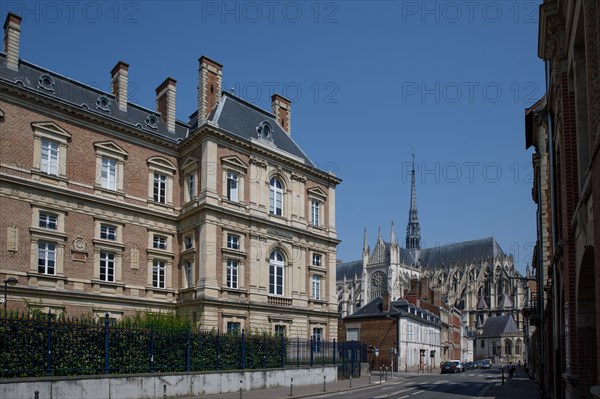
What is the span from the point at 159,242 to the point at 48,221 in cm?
726

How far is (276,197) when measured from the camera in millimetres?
40781

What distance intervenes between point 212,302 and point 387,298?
2724cm

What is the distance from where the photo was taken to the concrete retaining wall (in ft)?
62.9

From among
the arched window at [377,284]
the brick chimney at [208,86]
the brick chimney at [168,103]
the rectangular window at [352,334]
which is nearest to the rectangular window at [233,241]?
the brick chimney at [208,86]

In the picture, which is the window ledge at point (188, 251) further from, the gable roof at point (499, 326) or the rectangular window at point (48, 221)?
the gable roof at point (499, 326)

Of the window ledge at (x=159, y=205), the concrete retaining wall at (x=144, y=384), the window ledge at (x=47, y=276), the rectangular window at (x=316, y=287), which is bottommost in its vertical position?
the concrete retaining wall at (x=144, y=384)

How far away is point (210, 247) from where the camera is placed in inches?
1393

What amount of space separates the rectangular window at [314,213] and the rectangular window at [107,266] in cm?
1471

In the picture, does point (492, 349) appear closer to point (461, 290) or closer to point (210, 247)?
point (461, 290)

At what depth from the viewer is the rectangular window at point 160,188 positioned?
37312mm

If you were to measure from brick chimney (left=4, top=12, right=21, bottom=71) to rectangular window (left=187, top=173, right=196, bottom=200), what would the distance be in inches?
448

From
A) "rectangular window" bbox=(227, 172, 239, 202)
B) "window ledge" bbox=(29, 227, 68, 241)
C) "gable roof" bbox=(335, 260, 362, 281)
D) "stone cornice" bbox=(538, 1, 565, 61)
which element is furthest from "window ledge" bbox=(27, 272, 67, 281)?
"gable roof" bbox=(335, 260, 362, 281)

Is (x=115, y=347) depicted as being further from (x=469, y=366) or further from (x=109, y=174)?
(x=469, y=366)

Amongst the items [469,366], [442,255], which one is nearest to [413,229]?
[442,255]
